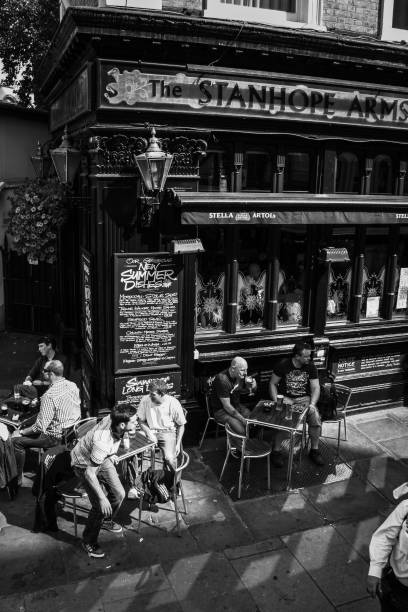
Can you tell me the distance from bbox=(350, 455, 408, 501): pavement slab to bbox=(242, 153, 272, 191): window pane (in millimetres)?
4152

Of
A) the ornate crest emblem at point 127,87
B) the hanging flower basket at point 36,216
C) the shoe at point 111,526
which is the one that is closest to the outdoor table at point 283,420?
the shoe at point 111,526

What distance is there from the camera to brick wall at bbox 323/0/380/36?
8336 mm

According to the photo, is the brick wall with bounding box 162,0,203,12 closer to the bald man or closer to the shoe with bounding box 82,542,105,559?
the bald man

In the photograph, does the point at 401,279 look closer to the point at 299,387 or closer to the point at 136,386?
the point at 299,387

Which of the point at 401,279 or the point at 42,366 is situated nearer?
the point at 42,366

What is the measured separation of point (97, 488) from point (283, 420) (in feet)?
8.57

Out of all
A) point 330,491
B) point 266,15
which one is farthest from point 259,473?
point 266,15

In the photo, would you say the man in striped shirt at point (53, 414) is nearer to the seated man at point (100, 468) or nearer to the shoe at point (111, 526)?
the seated man at point (100, 468)

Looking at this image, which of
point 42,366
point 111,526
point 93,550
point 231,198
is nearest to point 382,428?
point 231,198

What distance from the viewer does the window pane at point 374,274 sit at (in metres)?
9.44

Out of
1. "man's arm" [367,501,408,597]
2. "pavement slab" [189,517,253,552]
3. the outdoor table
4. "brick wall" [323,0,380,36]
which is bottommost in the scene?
"pavement slab" [189,517,253,552]

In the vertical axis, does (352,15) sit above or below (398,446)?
above

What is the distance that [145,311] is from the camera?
775 cm

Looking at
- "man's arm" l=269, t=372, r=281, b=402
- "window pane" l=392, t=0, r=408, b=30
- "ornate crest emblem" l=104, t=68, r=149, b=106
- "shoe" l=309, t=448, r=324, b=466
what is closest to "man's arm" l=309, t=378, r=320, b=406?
"man's arm" l=269, t=372, r=281, b=402
